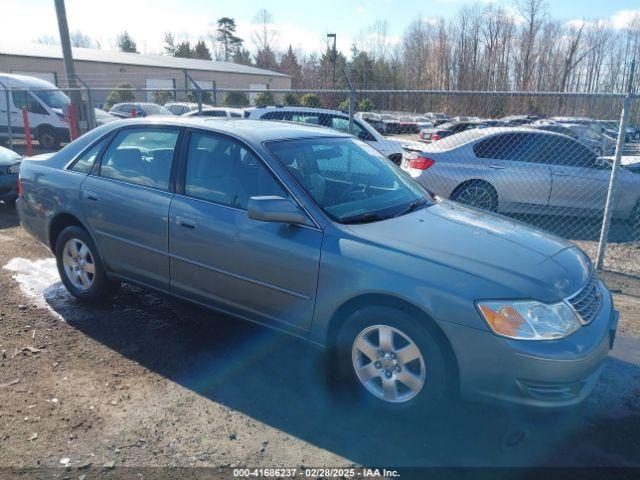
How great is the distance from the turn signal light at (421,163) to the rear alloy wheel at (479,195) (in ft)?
1.98

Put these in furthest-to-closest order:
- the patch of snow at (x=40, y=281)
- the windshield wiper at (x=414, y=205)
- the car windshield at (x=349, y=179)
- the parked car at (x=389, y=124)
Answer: the parked car at (x=389, y=124) < the patch of snow at (x=40, y=281) < the windshield wiper at (x=414, y=205) < the car windshield at (x=349, y=179)

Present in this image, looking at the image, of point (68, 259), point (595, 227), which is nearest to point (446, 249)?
point (68, 259)

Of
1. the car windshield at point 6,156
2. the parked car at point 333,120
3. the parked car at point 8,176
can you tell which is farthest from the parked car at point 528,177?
the car windshield at point 6,156

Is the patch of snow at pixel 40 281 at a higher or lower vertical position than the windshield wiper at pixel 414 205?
lower

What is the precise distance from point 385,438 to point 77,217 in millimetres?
3162

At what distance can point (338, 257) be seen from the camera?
9.99 ft

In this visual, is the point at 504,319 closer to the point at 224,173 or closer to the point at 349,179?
the point at 349,179

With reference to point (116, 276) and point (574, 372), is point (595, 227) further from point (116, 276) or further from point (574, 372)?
point (116, 276)

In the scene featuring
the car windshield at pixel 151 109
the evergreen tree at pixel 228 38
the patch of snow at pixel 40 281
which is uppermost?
the evergreen tree at pixel 228 38

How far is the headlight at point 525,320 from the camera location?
264 cm

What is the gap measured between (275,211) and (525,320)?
5.03 feet

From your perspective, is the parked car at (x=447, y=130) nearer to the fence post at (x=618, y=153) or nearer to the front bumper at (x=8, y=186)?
the fence post at (x=618, y=153)

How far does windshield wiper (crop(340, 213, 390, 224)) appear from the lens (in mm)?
3254

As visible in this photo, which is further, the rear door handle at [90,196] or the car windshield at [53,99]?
the car windshield at [53,99]
